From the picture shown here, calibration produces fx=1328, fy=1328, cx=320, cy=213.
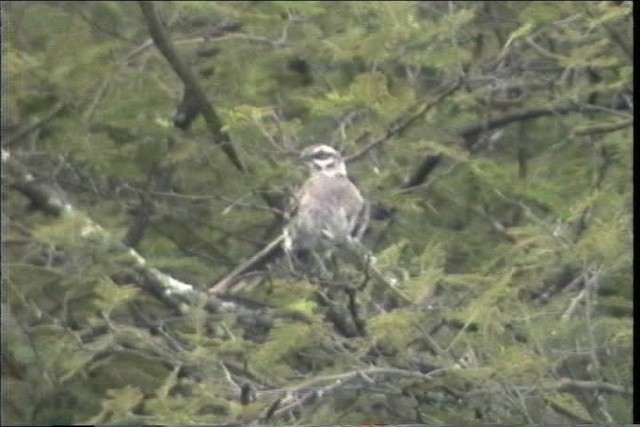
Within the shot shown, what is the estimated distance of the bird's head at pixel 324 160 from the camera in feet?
10.5

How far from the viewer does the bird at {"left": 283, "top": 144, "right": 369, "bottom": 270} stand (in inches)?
126

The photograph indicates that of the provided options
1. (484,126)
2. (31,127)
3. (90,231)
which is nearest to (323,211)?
(484,126)

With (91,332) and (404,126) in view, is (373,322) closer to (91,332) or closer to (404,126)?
(404,126)

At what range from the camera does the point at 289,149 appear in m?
3.22

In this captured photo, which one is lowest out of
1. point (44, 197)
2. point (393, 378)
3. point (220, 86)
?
point (393, 378)

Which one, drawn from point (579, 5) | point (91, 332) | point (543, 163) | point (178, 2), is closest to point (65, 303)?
point (91, 332)

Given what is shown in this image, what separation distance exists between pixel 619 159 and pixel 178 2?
3.88 feet

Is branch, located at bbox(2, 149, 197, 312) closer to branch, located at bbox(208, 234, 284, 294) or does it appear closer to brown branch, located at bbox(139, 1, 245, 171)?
branch, located at bbox(208, 234, 284, 294)

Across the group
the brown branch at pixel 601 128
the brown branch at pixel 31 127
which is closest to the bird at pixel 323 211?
the brown branch at pixel 601 128

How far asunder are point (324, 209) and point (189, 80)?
508 millimetres

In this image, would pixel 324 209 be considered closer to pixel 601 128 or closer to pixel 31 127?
pixel 601 128

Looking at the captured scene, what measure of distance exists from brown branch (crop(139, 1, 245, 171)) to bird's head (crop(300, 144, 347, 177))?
0.17 metres

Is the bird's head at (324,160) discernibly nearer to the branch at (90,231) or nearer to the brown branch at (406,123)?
the brown branch at (406,123)

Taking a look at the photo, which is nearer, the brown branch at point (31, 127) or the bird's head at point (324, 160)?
the bird's head at point (324, 160)
